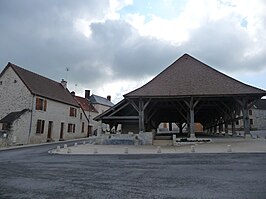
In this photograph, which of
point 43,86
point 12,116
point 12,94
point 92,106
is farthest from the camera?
point 92,106

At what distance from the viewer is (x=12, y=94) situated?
24031 mm

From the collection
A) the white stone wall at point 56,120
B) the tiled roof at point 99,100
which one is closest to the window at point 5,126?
the white stone wall at point 56,120

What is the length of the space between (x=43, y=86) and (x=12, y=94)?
372cm

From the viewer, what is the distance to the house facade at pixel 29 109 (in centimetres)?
2206

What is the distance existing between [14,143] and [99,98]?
28362 mm

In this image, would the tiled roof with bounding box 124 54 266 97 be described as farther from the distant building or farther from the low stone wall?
the distant building

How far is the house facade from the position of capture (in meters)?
22.1

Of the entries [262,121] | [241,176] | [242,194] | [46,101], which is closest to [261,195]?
[242,194]

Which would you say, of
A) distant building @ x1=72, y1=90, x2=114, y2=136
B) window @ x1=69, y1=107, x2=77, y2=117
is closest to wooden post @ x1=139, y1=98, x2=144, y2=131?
window @ x1=69, y1=107, x2=77, y2=117

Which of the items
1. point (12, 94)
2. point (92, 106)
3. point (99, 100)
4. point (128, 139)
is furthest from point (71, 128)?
point (99, 100)

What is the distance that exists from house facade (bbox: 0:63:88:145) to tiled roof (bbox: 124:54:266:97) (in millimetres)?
10740

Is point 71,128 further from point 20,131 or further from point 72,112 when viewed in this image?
point 20,131

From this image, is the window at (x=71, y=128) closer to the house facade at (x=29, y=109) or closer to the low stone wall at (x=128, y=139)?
the house facade at (x=29, y=109)

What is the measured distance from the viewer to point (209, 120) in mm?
31312
